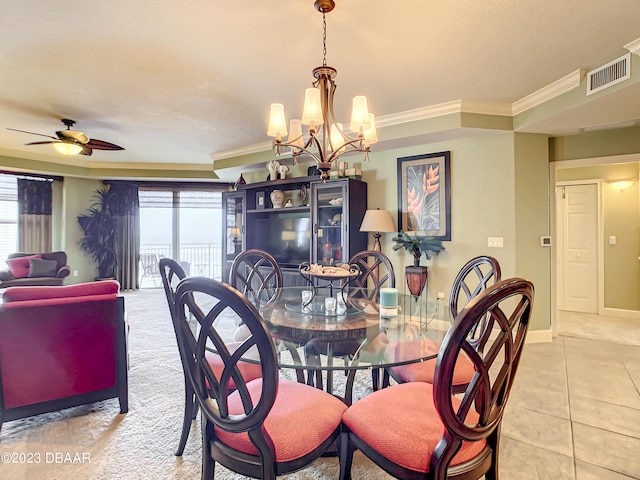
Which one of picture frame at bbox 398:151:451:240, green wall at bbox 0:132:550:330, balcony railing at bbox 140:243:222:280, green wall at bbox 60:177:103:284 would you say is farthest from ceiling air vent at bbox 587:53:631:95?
green wall at bbox 60:177:103:284

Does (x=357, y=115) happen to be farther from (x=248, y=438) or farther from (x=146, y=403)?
(x=146, y=403)

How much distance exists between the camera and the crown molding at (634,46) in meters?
2.36

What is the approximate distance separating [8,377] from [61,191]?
601cm

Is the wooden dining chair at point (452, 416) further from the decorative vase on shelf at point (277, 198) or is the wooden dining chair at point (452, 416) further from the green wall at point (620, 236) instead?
the green wall at point (620, 236)

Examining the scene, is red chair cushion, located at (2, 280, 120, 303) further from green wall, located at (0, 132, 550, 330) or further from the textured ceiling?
green wall, located at (0, 132, 550, 330)

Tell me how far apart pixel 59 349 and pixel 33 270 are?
470 cm

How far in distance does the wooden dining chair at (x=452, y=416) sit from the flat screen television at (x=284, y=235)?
3.83 m

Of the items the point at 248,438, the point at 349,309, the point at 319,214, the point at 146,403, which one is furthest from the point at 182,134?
the point at 248,438

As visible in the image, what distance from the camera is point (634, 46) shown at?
2385 millimetres

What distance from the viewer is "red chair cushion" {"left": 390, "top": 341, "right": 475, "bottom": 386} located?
1452 millimetres

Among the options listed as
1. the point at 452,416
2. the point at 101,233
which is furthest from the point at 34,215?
the point at 452,416

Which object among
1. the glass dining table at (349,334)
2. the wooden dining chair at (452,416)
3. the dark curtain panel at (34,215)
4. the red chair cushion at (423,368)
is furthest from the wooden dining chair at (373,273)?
the dark curtain panel at (34,215)

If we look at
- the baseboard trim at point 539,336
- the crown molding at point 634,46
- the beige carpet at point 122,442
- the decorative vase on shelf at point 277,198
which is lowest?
the beige carpet at point 122,442

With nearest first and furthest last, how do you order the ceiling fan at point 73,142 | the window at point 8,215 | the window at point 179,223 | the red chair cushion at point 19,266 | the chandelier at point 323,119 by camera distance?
the chandelier at point 323,119, the ceiling fan at point 73,142, the red chair cushion at point 19,266, the window at point 8,215, the window at point 179,223
